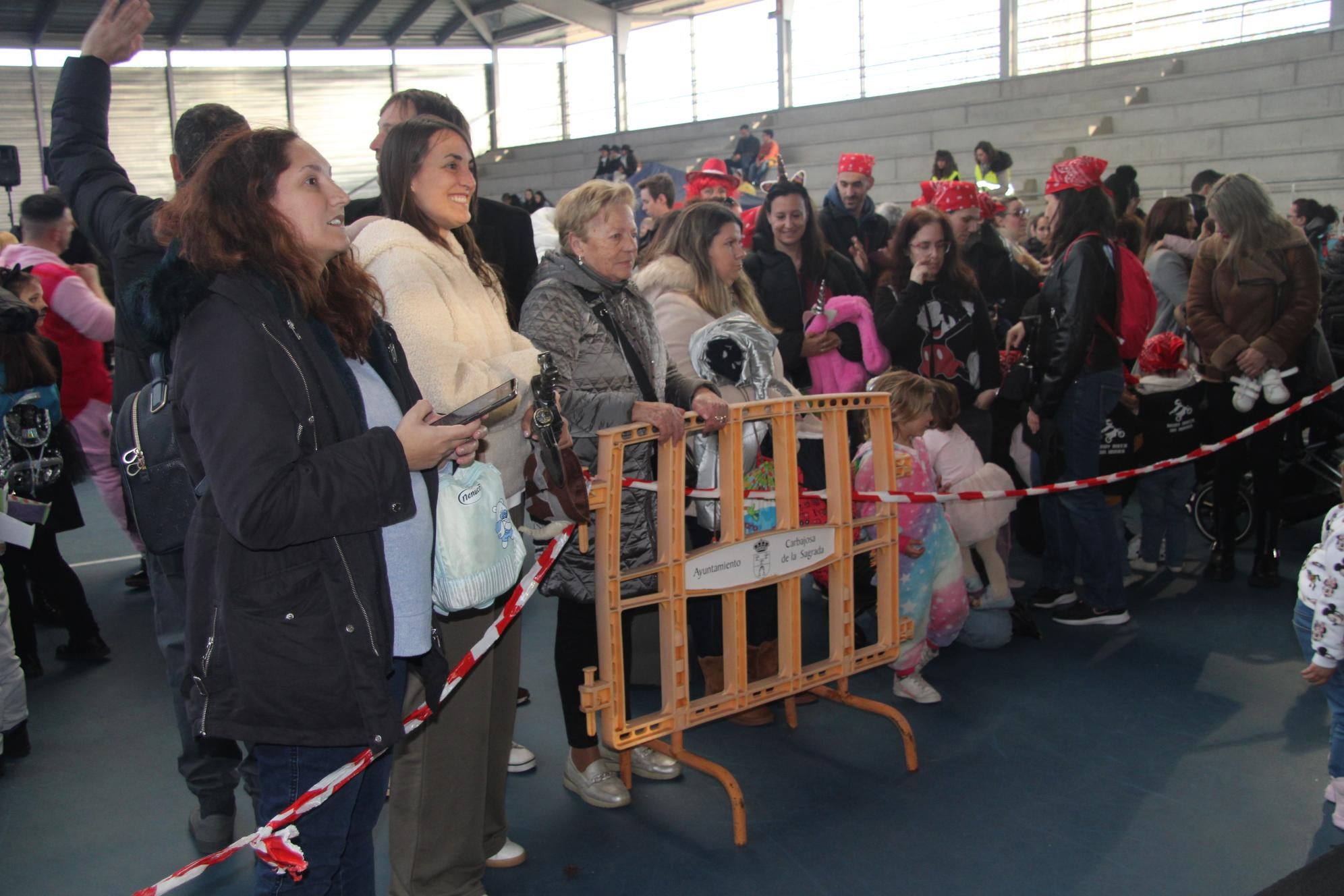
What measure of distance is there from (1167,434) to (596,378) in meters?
3.29

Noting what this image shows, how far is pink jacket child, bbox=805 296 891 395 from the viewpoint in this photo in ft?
14.5

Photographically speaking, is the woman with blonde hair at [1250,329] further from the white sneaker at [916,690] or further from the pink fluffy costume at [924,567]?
the white sneaker at [916,690]

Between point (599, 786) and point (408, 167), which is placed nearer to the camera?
point (408, 167)

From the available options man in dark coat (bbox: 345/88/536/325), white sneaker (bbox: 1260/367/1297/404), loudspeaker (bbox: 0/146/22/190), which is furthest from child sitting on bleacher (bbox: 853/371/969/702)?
loudspeaker (bbox: 0/146/22/190)

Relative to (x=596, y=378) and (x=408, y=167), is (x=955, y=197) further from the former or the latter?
(x=408, y=167)

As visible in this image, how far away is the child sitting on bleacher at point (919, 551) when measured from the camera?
12.2 ft

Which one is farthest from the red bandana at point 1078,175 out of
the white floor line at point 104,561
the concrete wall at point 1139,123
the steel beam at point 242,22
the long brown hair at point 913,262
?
the steel beam at point 242,22

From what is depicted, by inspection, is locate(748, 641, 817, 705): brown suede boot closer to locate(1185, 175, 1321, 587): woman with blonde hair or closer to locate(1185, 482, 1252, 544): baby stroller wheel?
locate(1185, 175, 1321, 587): woman with blonde hair

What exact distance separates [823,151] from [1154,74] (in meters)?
5.45

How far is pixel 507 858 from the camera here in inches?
107

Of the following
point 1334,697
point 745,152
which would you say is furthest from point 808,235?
point 745,152

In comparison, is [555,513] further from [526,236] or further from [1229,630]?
[1229,630]

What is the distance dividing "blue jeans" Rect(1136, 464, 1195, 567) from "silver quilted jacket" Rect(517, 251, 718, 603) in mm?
2979

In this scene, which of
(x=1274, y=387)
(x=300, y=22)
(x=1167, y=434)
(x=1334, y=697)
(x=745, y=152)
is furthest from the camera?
(x=300, y=22)
